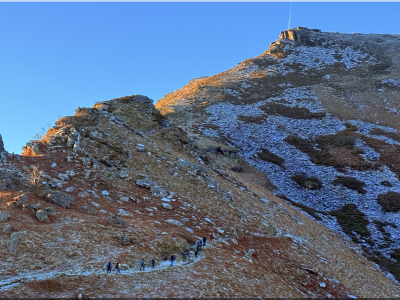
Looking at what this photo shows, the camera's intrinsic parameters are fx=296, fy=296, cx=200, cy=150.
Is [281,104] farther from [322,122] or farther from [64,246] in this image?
[64,246]

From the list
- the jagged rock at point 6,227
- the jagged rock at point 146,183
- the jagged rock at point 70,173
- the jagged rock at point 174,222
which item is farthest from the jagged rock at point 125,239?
the jagged rock at point 70,173

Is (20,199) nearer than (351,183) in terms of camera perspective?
Yes

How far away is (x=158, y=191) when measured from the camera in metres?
22.0

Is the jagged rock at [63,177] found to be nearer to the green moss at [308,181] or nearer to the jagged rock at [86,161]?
the jagged rock at [86,161]

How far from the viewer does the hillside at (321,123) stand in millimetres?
37344

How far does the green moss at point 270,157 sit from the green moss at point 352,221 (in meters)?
12.8

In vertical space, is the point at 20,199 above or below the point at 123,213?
above

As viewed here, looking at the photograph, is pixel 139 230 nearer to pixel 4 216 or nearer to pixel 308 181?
pixel 4 216

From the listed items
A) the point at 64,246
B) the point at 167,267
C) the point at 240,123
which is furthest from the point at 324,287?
the point at 240,123

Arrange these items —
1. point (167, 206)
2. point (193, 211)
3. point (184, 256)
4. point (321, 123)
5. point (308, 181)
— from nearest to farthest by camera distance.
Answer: point (184, 256), point (167, 206), point (193, 211), point (308, 181), point (321, 123)

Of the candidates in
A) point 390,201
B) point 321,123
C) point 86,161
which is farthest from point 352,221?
point 321,123

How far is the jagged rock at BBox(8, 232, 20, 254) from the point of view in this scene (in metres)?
12.4

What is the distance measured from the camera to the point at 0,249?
1234 centimetres

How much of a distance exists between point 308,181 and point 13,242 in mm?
38893
